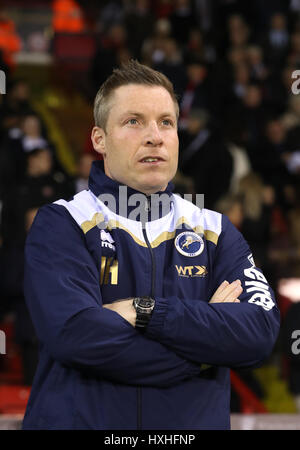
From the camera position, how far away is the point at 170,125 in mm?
2541

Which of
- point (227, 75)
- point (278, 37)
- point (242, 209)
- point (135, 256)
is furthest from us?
point (278, 37)

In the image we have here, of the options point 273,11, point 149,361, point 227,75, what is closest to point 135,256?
point 149,361

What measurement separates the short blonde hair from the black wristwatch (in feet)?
2.12

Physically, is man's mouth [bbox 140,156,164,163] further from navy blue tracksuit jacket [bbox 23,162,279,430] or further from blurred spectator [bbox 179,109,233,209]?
blurred spectator [bbox 179,109,233,209]

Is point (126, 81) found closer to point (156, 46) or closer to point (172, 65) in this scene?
point (172, 65)

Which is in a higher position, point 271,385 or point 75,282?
point 75,282

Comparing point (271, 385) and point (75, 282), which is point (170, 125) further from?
point (271, 385)

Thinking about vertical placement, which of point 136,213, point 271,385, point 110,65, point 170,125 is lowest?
point 271,385

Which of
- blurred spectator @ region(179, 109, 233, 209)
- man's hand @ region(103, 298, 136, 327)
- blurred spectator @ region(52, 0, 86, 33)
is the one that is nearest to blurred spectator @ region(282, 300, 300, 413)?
blurred spectator @ region(179, 109, 233, 209)

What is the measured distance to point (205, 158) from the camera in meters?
8.02

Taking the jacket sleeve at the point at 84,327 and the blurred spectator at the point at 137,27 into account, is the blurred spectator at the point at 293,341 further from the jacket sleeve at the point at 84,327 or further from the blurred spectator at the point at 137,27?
the blurred spectator at the point at 137,27

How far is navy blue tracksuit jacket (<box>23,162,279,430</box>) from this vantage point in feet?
7.41

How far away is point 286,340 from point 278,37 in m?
6.86

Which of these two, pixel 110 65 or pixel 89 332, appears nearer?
pixel 89 332
